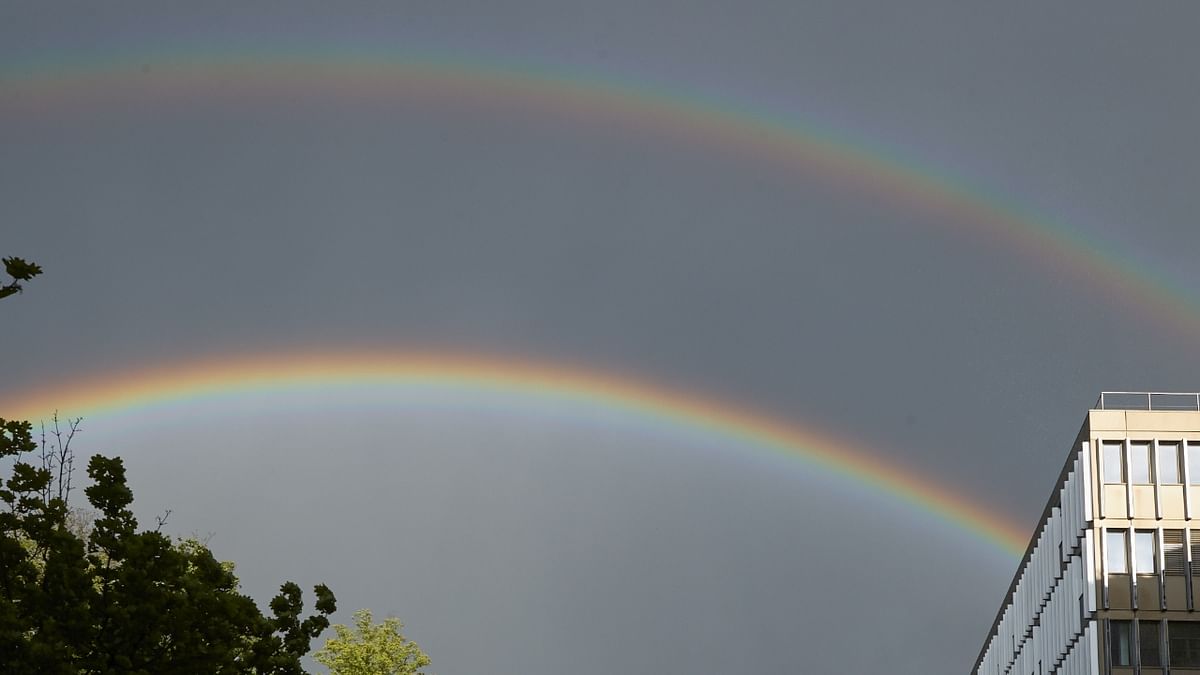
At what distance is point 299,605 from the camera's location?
116 ft

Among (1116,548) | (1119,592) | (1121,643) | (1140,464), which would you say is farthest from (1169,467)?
(1121,643)

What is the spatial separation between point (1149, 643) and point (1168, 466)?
7.93 m

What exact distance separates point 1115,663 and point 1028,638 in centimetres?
2008

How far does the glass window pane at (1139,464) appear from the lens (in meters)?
74.0

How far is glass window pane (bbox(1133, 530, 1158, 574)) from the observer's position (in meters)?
72.6

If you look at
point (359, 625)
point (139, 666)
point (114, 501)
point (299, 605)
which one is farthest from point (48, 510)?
point (359, 625)

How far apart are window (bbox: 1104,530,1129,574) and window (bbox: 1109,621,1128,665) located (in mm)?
2334

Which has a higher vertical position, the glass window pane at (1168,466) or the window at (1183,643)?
the glass window pane at (1168,466)

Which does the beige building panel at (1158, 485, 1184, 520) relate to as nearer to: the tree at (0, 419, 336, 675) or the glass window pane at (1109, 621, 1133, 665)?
the glass window pane at (1109, 621, 1133, 665)

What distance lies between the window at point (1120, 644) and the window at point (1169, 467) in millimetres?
6725

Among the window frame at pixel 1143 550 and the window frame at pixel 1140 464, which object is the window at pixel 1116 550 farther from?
the window frame at pixel 1140 464

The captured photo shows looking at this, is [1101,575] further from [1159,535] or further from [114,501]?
[114,501]

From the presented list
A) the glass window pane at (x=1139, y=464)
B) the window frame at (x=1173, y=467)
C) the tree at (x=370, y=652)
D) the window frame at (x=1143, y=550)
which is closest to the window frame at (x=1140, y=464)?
the glass window pane at (x=1139, y=464)

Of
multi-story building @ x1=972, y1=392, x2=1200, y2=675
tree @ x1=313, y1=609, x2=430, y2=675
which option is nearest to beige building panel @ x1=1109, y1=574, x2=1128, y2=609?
multi-story building @ x1=972, y1=392, x2=1200, y2=675
